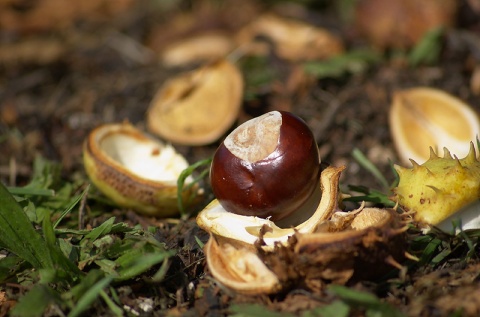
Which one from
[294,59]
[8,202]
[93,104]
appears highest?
[8,202]

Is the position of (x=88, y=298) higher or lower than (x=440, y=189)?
lower

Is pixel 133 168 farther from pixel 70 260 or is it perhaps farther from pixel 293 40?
pixel 293 40

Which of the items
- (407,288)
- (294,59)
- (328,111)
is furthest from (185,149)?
(407,288)

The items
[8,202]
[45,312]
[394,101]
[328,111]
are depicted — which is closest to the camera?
[45,312]

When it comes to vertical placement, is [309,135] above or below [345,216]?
above

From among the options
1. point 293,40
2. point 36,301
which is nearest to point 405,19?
point 293,40

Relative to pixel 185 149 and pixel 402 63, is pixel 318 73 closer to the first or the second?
pixel 402 63

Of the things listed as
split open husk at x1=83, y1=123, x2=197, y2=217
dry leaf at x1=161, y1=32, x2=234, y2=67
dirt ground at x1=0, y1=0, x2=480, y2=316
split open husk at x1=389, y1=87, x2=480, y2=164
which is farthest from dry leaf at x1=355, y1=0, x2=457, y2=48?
split open husk at x1=83, y1=123, x2=197, y2=217

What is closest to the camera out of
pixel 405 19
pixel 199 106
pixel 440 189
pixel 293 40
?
pixel 440 189
